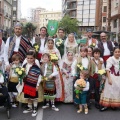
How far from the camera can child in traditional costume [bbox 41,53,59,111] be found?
20.4ft

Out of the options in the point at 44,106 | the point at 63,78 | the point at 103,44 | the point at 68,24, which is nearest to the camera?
the point at 44,106

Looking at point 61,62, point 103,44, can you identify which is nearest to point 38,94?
point 61,62

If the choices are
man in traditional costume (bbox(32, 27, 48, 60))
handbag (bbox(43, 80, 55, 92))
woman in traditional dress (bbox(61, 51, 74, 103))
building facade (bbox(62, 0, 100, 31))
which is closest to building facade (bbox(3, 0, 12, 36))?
building facade (bbox(62, 0, 100, 31))

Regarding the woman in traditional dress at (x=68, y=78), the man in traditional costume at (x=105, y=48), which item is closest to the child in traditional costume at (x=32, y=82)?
the woman in traditional dress at (x=68, y=78)

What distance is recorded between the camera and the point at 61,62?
22.8 feet

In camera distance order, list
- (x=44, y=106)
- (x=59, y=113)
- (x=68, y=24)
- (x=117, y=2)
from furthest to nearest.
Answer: (x=68, y=24)
(x=117, y=2)
(x=44, y=106)
(x=59, y=113)

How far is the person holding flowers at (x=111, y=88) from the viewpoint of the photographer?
609cm

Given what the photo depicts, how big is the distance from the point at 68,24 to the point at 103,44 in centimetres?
4229

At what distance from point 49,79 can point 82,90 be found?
0.83 metres

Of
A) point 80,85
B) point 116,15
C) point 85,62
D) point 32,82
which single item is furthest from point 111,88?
point 116,15

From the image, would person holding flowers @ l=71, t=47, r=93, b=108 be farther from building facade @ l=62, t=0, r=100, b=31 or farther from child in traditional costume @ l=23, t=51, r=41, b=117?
building facade @ l=62, t=0, r=100, b=31

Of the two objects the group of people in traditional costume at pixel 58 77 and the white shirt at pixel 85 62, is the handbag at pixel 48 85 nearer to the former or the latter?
the group of people in traditional costume at pixel 58 77

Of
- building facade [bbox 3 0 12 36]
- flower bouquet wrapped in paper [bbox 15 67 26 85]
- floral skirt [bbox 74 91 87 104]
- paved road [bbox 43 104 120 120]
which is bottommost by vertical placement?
paved road [bbox 43 104 120 120]

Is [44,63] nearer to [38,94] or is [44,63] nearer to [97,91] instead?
[38,94]
